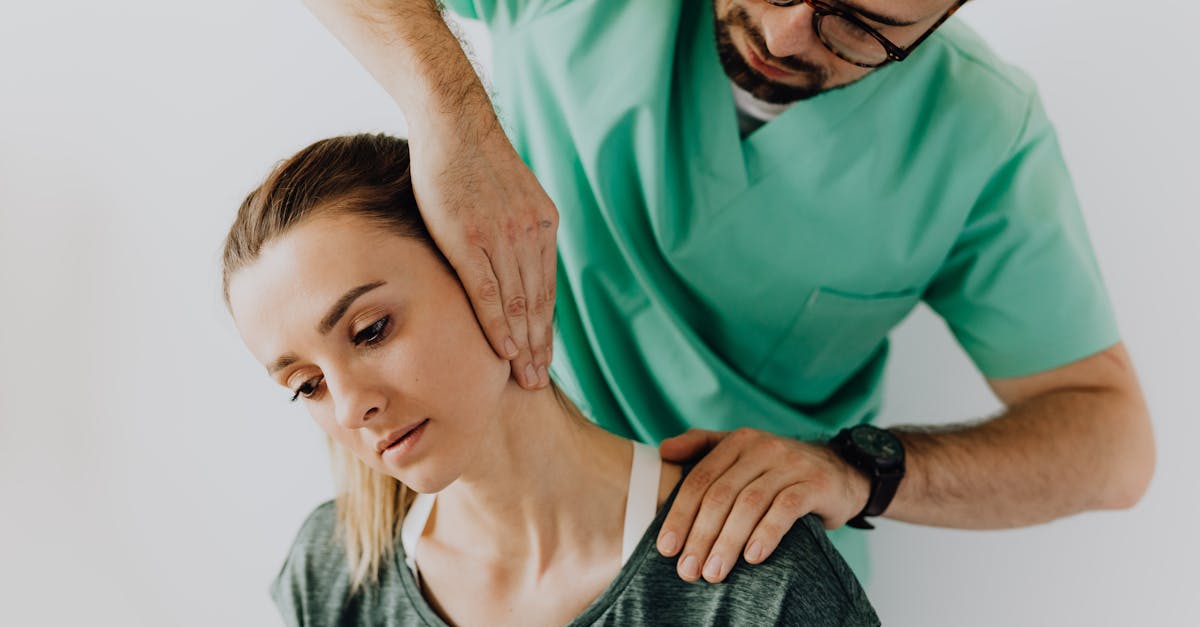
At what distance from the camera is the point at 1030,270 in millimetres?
1159

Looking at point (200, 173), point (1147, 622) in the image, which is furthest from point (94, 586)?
point (1147, 622)

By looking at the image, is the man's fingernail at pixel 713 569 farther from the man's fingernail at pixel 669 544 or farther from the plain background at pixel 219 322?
Result: the plain background at pixel 219 322

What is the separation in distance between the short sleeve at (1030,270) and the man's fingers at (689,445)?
369 millimetres

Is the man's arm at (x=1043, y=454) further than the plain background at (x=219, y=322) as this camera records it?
No

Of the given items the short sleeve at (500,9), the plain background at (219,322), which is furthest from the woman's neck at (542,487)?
the plain background at (219,322)

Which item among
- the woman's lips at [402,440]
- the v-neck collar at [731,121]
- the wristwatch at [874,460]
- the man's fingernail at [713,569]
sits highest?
the v-neck collar at [731,121]

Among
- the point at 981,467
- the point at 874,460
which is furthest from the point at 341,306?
the point at 981,467

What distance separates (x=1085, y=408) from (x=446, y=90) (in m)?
0.80

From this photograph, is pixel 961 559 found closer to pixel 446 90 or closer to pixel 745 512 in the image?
pixel 745 512

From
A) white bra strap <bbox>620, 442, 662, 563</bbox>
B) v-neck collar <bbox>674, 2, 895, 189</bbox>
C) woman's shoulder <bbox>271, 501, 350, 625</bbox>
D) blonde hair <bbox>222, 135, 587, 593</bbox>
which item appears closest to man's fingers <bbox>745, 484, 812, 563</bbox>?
white bra strap <bbox>620, 442, 662, 563</bbox>

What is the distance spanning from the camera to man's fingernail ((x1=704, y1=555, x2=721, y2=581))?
0.93 meters

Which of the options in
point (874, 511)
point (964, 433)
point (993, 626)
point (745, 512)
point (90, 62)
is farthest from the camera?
point (993, 626)

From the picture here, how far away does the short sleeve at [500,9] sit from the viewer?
44.1 inches

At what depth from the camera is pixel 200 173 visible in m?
1.45
